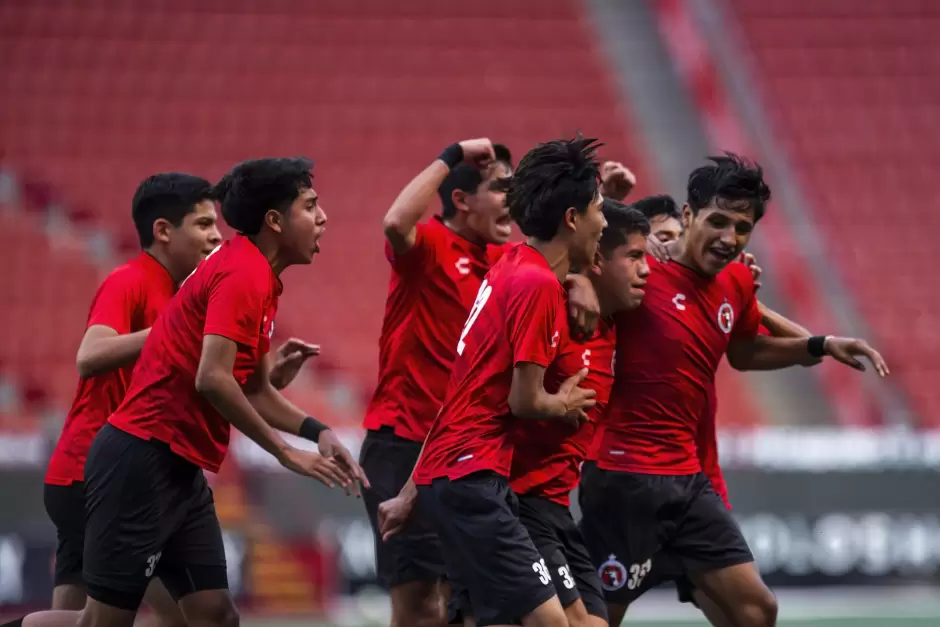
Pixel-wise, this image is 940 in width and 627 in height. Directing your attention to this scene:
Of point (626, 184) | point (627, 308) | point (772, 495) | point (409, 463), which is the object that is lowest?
point (772, 495)

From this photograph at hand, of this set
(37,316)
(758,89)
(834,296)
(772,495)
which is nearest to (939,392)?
(834,296)

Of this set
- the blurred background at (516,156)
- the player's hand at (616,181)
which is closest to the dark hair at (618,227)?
the player's hand at (616,181)

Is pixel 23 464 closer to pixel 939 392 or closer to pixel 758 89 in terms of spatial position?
pixel 939 392

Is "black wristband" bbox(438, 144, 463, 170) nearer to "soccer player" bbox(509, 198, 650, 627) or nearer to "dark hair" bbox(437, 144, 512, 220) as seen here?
"dark hair" bbox(437, 144, 512, 220)

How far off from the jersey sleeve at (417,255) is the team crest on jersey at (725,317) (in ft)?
4.17

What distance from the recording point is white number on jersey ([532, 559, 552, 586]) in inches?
175

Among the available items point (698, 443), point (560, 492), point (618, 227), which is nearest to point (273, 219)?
point (618, 227)

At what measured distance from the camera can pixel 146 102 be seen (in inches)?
637

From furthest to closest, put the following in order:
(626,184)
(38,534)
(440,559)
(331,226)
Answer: (331,226) → (38,534) → (626,184) → (440,559)

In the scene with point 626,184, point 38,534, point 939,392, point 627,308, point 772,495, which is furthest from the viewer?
point 939,392

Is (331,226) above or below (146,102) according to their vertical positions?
below

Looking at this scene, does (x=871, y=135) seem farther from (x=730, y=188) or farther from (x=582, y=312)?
(x=582, y=312)

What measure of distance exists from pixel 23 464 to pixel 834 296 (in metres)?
8.00

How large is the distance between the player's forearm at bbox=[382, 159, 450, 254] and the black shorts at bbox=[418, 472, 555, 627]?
1.45 metres
